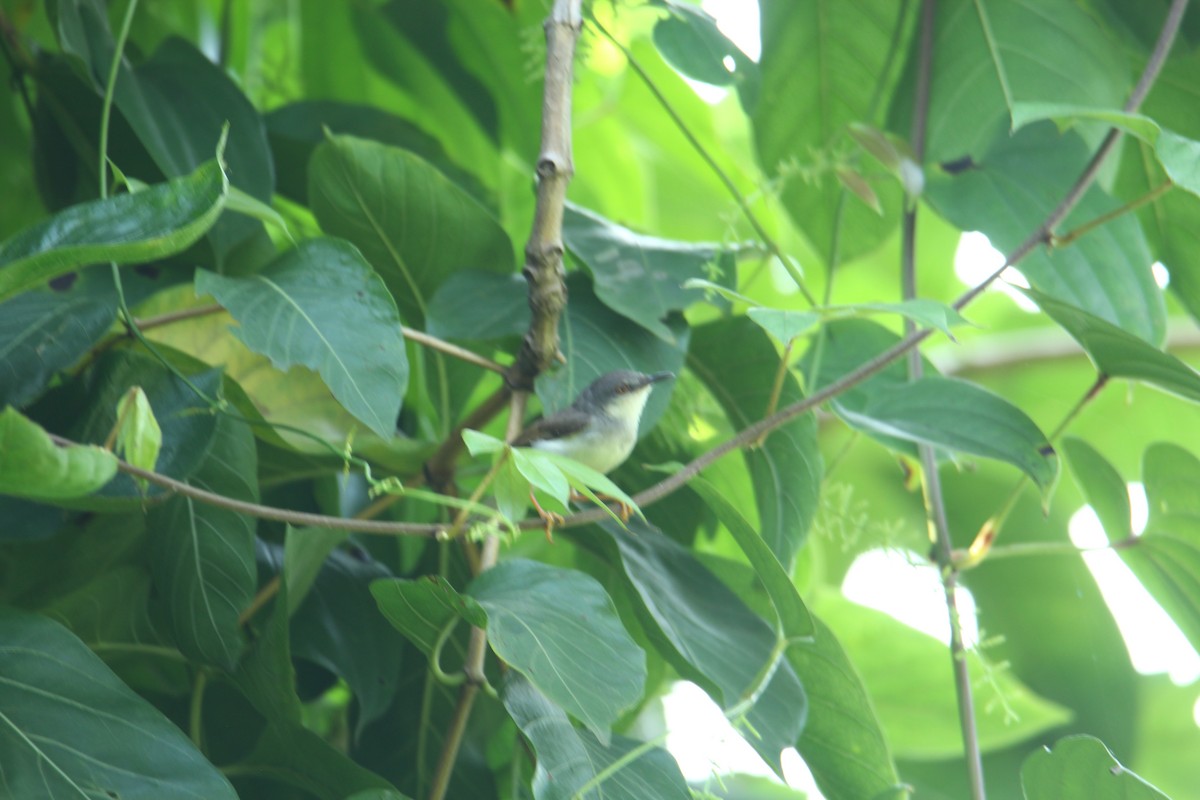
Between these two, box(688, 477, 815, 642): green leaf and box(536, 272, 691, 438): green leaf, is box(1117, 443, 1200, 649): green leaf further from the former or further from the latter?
box(536, 272, 691, 438): green leaf

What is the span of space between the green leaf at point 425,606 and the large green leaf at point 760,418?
19.0 inches

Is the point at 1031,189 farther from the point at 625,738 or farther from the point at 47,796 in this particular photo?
the point at 47,796

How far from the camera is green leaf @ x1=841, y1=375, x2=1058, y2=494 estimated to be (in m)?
1.31

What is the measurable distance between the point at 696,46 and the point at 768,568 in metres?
0.79

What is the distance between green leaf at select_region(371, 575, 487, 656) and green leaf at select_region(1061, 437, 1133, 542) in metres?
0.89

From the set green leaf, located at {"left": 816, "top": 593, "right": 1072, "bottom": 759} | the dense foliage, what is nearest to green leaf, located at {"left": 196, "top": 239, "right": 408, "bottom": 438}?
the dense foliage

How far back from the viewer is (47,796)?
0.99m

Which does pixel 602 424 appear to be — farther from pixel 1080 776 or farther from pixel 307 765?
pixel 1080 776

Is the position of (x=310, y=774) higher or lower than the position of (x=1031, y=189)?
lower

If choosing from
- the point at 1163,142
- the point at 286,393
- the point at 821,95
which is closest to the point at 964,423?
the point at 1163,142

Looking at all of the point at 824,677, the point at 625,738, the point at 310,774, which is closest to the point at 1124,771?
the point at 824,677

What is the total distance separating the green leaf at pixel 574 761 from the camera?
3.35ft

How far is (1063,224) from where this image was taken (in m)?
1.66

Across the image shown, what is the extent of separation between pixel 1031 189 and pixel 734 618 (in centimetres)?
82
